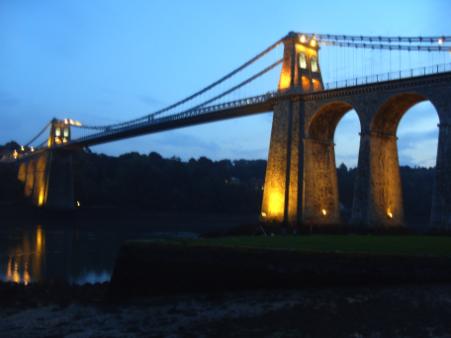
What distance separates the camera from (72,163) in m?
56.7

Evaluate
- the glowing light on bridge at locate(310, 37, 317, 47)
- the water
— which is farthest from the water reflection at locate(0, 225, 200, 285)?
the glowing light on bridge at locate(310, 37, 317, 47)

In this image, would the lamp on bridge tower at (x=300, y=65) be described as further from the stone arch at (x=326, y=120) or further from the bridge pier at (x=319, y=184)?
the bridge pier at (x=319, y=184)

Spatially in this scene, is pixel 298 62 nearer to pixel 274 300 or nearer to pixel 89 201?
pixel 274 300

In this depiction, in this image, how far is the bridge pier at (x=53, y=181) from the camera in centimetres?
5281

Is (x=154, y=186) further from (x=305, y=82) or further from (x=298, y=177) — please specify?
(x=298, y=177)

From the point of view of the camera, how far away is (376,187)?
21.6m

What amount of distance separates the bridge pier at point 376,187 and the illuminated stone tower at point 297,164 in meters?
2.87

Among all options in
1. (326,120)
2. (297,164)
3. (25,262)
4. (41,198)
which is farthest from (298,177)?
(41,198)

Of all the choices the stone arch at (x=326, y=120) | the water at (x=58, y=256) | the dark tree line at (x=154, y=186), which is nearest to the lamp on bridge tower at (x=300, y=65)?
the stone arch at (x=326, y=120)

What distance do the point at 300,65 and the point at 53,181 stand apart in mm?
34402

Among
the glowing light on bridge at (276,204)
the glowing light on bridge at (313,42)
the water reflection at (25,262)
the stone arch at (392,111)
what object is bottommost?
the water reflection at (25,262)

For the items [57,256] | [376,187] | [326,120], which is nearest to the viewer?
[376,187]

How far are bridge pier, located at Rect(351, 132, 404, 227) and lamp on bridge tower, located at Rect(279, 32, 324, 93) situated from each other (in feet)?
17.0

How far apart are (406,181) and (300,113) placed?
109 feet
